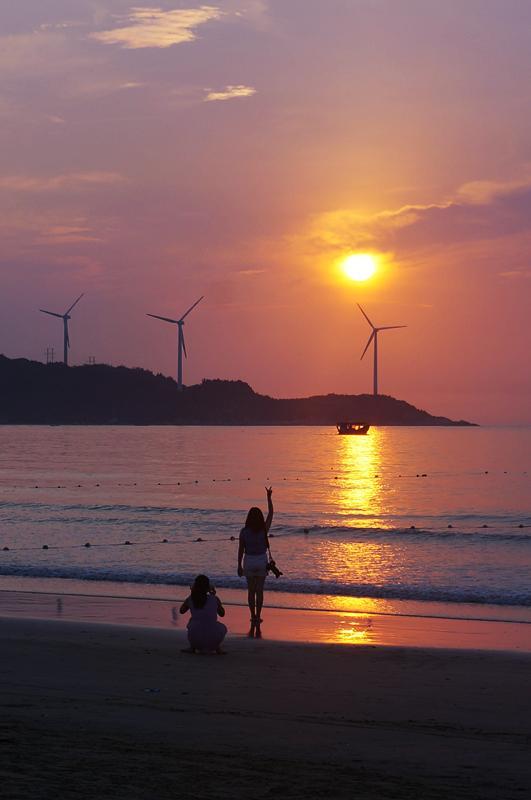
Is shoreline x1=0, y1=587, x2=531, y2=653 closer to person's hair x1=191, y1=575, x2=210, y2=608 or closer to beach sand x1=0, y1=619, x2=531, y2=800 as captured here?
beach sand x1=0, y1=619, x2=531, y2=800

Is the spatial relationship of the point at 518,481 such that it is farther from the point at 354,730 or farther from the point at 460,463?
the point at 354,730

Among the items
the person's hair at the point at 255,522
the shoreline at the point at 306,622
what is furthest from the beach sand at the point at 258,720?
the person's hair at the point at 255,522

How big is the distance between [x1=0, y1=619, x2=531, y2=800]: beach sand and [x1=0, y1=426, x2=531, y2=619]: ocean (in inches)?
372

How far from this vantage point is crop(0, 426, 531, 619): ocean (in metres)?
30.3

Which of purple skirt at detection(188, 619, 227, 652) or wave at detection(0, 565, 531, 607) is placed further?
wave at detection(0, 565, 531, 607)

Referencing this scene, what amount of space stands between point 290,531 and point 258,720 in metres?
38.0

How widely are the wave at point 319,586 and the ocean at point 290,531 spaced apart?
59 mm

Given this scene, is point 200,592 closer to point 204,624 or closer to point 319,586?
point 204,624

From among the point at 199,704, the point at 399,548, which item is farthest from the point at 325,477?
the point at 199,704

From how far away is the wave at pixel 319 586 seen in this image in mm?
27734

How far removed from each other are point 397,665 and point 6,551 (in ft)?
81.3

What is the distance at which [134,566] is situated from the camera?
3444 cm

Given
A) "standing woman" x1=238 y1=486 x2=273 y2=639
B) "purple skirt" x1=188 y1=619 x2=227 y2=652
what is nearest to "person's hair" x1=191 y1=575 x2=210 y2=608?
"purple skirt" x1=188 y1=619 x2=227 y2=652

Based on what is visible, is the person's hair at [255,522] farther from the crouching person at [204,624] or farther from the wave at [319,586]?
the wave at [319,586]
